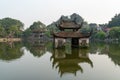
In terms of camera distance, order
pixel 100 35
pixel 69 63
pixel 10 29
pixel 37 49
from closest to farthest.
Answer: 1. pixel 69 63
2. pixel 37 49
3. pixel 100 35
4. pixel 10 29

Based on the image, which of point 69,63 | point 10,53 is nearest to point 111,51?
point 10,53

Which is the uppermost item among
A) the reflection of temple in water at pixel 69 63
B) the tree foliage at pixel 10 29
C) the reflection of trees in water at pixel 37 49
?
the tree foliage at pixel 10 29

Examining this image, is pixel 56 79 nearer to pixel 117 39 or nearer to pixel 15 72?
pixel 15 72

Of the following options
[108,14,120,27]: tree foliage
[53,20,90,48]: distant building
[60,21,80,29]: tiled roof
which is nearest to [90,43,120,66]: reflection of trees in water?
[53,20,90,48]: distant building

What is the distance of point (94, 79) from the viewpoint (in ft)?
39.5

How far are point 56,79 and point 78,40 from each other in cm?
2383

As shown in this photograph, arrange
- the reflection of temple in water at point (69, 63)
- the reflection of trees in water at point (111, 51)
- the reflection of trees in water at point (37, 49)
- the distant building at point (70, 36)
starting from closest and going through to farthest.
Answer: the reflection of temple in water at point (69, 63) < the reflection of trees in water at point (111, 51) < the reflection of trees in water at point (37, 49) < the distant building at point (70, 36)

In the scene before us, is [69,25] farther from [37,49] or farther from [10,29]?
[10,29]

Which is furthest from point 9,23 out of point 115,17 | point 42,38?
point 115,17

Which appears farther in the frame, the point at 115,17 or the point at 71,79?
the point at 115,17

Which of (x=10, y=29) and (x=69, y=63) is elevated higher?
(x=10, y=29)

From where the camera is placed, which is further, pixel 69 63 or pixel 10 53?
pixel 10 53

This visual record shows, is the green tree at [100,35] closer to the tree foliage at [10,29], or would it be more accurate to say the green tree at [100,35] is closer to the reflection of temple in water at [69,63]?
the tree foliage at [10,29]

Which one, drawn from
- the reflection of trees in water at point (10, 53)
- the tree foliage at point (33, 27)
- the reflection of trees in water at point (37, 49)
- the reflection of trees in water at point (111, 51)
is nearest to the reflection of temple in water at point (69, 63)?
the reflection of trees in water at point (111, 51)
